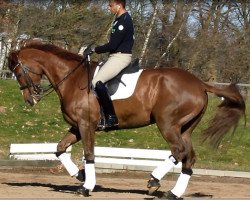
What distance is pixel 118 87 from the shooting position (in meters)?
11.4

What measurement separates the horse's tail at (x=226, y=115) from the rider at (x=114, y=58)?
1702 mm

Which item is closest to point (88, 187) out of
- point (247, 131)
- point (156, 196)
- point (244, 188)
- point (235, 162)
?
point (156, 196)

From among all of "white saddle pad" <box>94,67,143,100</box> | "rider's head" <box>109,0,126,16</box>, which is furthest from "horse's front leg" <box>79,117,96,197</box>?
"rider's head" <box>109,0,126,16</box>

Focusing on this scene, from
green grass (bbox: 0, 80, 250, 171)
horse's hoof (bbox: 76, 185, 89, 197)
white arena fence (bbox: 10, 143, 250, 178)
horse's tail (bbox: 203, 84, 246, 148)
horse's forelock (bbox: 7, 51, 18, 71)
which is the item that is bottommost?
green grass (bbox: 0, 80, 250, 171)

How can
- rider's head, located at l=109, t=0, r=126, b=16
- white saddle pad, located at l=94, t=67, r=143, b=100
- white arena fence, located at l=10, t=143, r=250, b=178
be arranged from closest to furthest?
white saddle pad, located at l=94, t=67, r=143, b=100, rider's head, located at l=109, t=0, r=126, b=16, white arena fence, located at l=10, t=143, r=250, b=178

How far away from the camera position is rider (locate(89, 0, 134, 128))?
1122 cm

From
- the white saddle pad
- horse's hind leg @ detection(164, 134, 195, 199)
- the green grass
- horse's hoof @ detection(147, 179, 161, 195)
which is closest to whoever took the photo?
horse's hind leg @ detection(164, 134, 195, 199)

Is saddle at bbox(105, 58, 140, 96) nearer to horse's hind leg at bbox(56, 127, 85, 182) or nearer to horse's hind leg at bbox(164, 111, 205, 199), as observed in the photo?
horse's hind leg at bbox(56, 127, 85, 182)

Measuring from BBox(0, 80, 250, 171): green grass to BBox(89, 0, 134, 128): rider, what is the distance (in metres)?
7.71

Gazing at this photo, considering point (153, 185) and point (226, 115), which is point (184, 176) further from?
point (226, 115)

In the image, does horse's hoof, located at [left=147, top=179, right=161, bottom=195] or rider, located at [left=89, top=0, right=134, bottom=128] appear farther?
rider, located at [left=89, top=0, right=134, bottom=128]

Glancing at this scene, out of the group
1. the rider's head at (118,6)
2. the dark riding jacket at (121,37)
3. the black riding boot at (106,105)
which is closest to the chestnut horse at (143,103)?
the black riding boot at (106,105)

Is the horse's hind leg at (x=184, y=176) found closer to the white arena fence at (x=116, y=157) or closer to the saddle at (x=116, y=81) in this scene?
the saddle at (x=116, y=81)

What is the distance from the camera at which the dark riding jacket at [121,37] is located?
11250 millimetres
